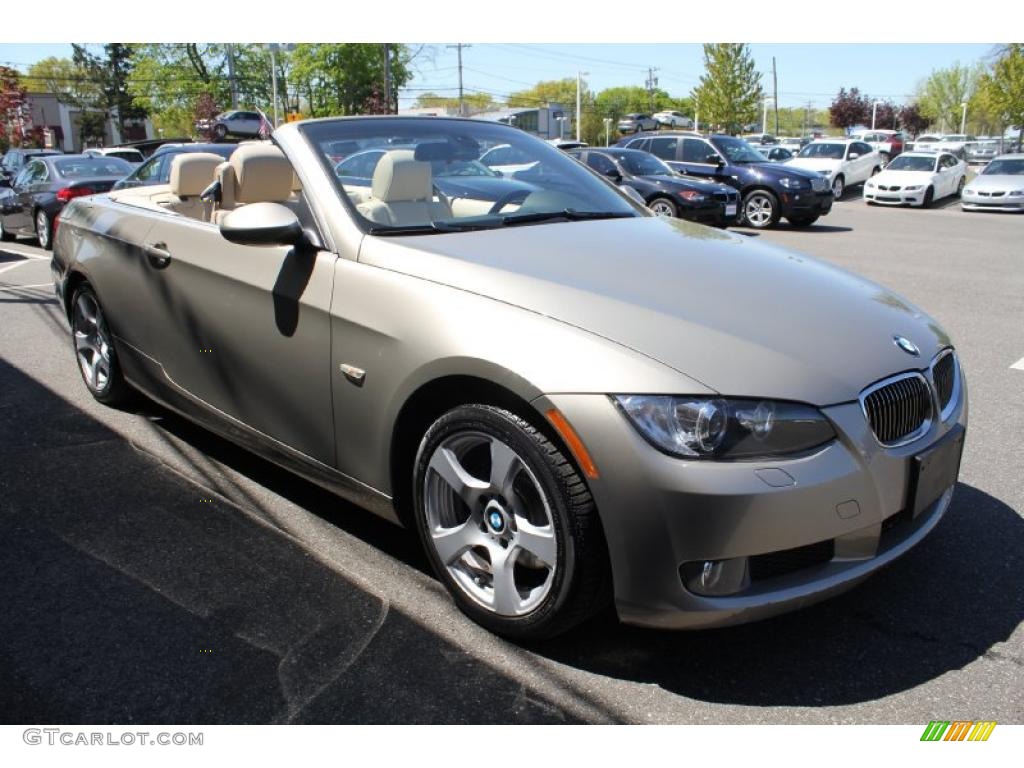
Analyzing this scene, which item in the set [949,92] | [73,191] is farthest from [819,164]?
[949,92]

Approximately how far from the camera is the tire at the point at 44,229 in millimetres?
13219

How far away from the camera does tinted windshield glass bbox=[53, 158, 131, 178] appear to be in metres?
13.2

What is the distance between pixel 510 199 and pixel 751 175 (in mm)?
14464

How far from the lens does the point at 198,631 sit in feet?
9.24

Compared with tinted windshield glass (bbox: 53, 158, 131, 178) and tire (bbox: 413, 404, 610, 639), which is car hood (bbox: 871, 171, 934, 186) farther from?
tire (bbox: 413, 404, 610, 639)

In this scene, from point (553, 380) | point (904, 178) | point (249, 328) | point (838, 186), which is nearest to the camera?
point (553, 380)

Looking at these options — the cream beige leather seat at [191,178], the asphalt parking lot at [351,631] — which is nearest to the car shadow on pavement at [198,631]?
the asphalt parking lot at [351,631]

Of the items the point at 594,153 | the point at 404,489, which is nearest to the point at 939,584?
the point at 404,489

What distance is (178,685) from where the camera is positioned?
254 centimetres

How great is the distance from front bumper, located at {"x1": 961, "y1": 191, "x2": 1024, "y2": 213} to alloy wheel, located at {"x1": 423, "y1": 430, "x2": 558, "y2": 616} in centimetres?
2237

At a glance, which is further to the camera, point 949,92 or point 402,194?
point 949,92

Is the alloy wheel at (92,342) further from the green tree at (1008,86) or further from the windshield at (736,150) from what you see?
the green tree at (1008,86)

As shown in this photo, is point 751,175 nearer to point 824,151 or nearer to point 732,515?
point 824,151
